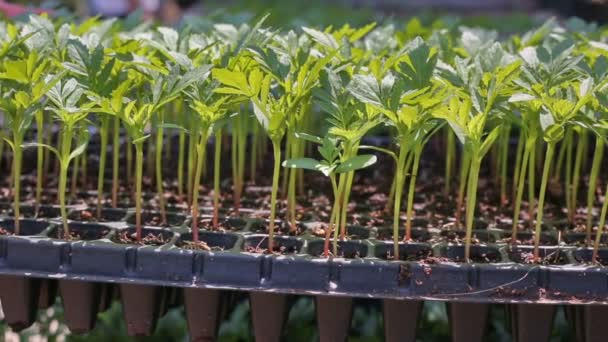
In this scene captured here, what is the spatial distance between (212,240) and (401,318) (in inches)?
10.6

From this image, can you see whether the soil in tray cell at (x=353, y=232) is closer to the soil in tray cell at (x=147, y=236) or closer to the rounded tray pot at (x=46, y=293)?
the soil in tray cell at (x=147, y=236)

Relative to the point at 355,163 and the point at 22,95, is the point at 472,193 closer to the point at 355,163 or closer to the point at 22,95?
the point at 355,163

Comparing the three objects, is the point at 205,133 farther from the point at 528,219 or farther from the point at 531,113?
the point at 528,219

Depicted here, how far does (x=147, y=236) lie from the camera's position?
1.12m

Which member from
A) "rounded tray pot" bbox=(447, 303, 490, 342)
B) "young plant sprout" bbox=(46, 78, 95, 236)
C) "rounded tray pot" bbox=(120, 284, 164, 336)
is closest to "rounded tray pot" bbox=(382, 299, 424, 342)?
"rounded tray pot" bbox=(447, 303, 490, 342)

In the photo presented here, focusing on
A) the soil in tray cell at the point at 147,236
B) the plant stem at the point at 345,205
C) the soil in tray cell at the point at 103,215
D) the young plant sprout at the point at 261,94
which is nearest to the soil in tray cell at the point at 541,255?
the plant stem at the point at 345,205

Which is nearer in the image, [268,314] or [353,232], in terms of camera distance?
[268,314]

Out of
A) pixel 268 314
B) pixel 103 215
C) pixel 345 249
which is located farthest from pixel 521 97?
pixel 103 215

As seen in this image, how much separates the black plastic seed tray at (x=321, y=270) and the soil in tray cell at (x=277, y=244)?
1 cm

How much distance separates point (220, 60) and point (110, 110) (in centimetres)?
21

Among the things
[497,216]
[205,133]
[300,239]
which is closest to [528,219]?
[497,216]

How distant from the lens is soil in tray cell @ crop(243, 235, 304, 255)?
1081 mm

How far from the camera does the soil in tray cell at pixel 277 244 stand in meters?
1.08

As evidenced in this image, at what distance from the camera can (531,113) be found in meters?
1.05
